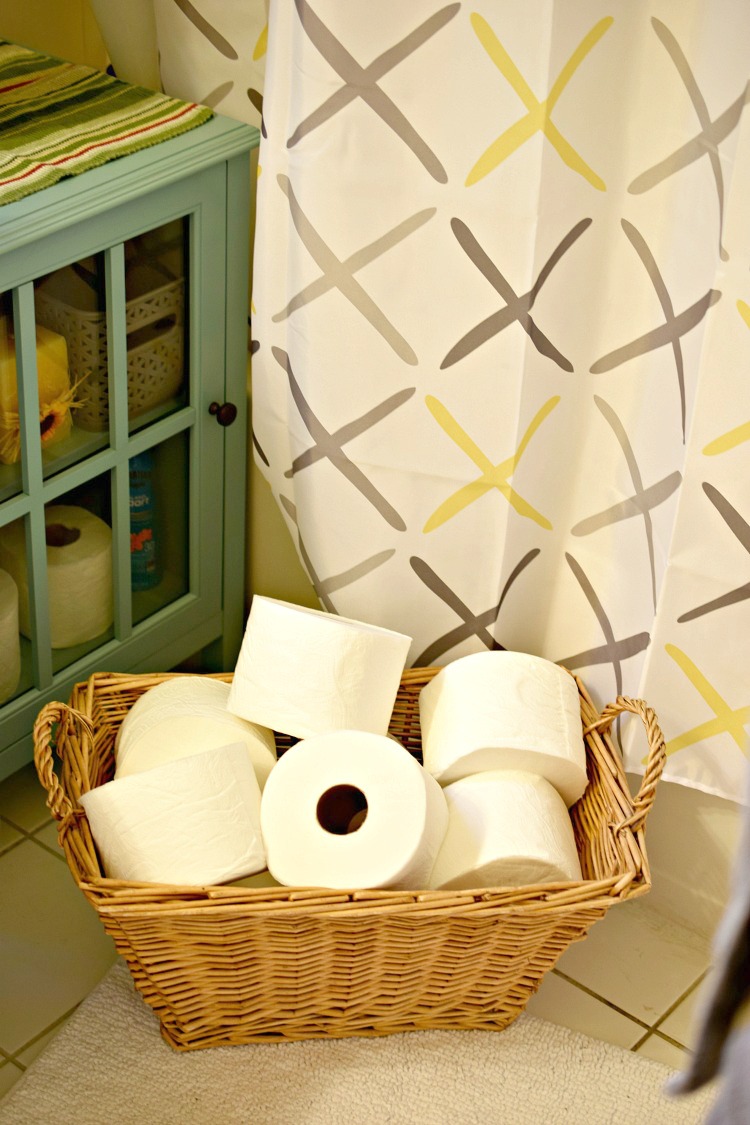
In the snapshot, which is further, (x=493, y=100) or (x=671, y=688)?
(x=671, y=688)

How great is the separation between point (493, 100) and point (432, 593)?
1.68 ft

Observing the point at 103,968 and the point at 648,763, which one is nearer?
the point at 648,763

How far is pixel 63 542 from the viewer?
48.8 inches

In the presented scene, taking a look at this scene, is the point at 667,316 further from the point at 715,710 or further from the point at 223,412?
the point at 223,412

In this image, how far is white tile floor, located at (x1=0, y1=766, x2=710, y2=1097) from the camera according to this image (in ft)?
3.93

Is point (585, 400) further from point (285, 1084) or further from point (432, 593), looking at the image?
point (285, 1084)

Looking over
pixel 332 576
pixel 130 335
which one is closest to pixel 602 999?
pixel 332 576

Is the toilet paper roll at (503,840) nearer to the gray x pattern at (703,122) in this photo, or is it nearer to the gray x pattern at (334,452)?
the gray x pattern at (334,452)

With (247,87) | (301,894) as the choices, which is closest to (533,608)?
(301,894)

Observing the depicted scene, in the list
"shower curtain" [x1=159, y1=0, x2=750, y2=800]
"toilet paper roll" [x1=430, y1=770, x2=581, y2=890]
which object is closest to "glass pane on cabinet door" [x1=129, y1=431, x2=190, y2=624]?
"shower curtain" [x1=159, y1=0, x2=750, y2=800]

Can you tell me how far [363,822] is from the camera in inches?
43.6

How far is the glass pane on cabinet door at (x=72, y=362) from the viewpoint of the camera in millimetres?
1106

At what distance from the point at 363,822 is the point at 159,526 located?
447 mm

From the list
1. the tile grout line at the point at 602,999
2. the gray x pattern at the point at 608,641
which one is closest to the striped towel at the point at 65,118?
the gray x pattern at the point at 608,641
